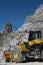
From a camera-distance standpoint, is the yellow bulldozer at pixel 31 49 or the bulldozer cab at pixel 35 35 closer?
the yellow bulldozer at pixel 31 49

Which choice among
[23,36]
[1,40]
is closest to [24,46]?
[23,36]

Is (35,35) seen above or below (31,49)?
above

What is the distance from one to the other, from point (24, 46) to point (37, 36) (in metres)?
1.40

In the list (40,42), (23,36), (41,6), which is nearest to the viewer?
(40,42)

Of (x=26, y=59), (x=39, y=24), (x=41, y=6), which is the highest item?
(x=41, y=6)

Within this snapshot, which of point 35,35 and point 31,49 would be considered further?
point 35,35

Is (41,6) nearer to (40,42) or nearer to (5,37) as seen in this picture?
(5,37)

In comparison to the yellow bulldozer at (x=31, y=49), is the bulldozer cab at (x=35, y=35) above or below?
above

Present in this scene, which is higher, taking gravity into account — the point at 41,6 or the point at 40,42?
the point at 41,6

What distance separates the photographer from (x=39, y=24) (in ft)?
135

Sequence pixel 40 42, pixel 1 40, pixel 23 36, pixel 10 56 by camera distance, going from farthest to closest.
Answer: pixel 1 40
pixel 23 36
pixel 10 56
pixel 40 42

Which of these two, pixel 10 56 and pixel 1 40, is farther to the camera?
pixel 1 40

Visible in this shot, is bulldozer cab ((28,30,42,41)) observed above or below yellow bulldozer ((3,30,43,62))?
above

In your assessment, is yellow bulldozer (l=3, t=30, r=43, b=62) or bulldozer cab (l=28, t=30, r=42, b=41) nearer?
yellow bulldozer (l=3, t=30, r=43, b=62)
